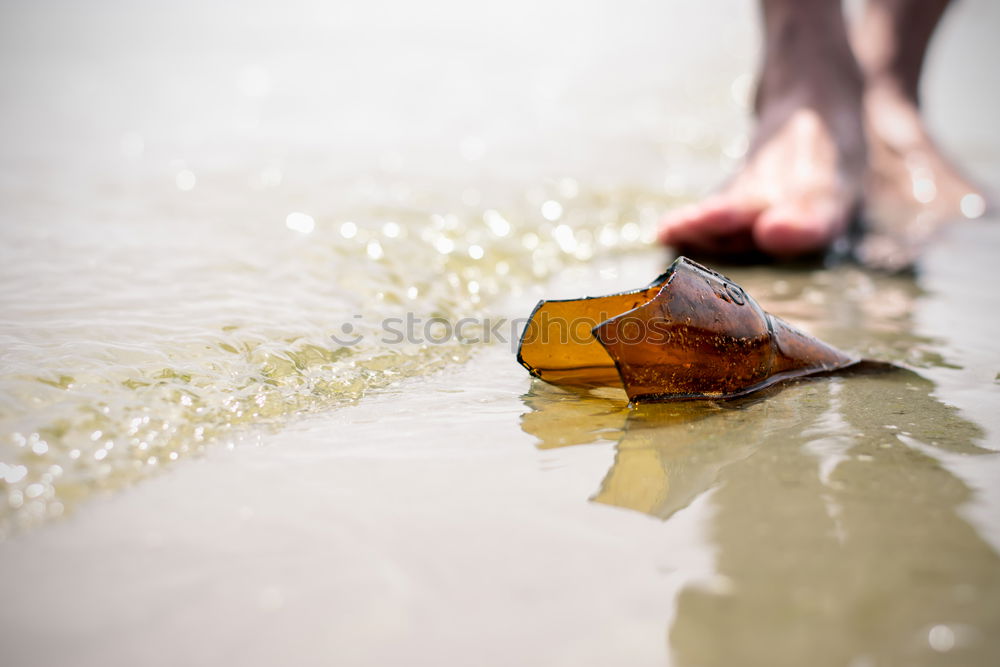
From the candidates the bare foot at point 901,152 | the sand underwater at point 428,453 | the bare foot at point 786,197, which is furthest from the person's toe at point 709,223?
the bare foot at point 901,152

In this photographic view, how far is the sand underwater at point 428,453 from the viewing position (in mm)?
750

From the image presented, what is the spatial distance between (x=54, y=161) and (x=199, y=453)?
2.61 meters

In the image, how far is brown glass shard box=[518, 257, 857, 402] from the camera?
1241 mm

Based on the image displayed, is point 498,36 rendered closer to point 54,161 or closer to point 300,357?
point 54,161

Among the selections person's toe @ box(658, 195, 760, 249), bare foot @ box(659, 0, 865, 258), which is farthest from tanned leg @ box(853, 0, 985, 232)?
person's toe @ box(658, 195, 760, 249)

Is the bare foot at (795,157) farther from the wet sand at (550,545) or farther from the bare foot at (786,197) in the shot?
the wet sand at (550,545)

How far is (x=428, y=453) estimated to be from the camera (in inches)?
44.0

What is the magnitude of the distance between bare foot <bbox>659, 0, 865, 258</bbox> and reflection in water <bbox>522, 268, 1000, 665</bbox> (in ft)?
3.56

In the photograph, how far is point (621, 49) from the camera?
6.98m

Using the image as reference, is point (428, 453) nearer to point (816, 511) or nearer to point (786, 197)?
point (816, 511)

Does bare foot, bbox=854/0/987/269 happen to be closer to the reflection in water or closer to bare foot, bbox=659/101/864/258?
bare foot, bbox=659/101/864/258

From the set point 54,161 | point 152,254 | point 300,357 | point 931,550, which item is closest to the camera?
point 931,550

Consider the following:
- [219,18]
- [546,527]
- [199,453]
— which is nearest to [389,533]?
[546,527]

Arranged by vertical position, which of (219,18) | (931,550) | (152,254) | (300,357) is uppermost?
(219,18)
